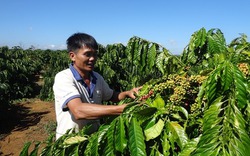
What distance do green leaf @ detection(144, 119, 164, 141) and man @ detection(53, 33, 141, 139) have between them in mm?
870

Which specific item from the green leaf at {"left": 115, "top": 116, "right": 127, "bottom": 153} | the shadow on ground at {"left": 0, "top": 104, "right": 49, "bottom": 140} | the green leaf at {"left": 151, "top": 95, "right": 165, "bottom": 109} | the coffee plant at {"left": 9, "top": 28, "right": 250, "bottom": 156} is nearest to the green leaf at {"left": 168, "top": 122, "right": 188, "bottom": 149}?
the coffee plant at {"left": 9, "top": 28, "right": 250, "bottom": 156}

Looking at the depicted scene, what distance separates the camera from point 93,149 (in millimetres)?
1321

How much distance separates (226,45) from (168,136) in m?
0.92

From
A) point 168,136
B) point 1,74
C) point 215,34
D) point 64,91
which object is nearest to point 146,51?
point 215,34

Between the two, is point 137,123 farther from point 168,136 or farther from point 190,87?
point 190,87

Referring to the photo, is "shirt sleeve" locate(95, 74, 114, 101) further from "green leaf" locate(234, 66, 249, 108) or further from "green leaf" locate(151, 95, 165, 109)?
"green leaf" locate(234, 66, 249, 108)

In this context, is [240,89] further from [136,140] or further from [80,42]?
[80,42]

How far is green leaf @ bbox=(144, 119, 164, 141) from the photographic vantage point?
1.27 meters

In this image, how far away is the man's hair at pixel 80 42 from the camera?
99.9 inches

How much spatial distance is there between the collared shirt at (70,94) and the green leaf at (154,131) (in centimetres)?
103

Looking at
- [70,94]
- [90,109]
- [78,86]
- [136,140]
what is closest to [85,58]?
[78,86]

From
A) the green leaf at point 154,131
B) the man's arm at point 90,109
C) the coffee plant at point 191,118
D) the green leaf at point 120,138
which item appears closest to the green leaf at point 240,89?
the coffee plant at point 191,118

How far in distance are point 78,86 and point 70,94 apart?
33 cm

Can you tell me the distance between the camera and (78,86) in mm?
2523
